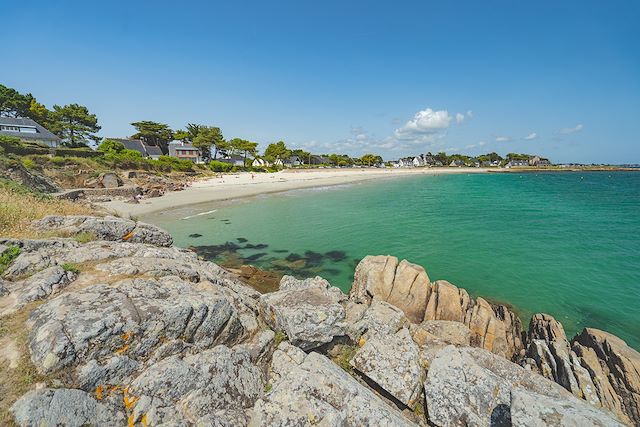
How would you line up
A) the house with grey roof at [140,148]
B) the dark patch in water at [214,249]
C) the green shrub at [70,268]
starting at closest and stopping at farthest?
the green shrub at [70,268] < the dark patch in water at [214,249] < the house with grey roof at [140,148]

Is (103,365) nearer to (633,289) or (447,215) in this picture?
(633,289)

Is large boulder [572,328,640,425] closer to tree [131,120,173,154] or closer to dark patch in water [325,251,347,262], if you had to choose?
dark patch in water [325,251,347,262]

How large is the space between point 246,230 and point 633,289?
30.6 metres

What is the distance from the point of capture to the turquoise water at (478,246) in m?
15.9

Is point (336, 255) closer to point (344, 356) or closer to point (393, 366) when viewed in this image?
point (344, 356)

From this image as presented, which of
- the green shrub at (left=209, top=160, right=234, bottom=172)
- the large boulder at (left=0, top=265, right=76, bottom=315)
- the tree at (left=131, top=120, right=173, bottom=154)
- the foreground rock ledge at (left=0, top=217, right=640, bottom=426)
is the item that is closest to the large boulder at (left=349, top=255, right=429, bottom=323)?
the foreground rock ledge at (left=0, top=217, right=640, bottom=426)

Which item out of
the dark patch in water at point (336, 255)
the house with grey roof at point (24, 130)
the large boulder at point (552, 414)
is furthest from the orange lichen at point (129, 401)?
the house with grey roof at point (24, 130)

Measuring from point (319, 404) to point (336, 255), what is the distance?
17253 mm

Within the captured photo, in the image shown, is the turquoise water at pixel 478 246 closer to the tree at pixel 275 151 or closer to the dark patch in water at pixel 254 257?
the dark patch in water at pixel 254 257

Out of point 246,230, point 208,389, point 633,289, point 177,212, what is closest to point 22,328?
point 208,389

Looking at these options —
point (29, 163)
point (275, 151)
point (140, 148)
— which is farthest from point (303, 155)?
point (29, 163)

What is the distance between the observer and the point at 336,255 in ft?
74.0

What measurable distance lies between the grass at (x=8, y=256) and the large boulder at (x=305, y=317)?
7.24 metres

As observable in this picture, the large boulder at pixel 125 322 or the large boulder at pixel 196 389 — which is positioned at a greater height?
the large boulder at pixel 125 322
